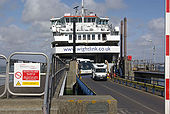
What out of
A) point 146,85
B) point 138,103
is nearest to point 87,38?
point 146,85

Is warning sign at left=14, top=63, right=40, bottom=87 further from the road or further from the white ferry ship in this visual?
the white ferry ship

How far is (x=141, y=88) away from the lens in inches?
851

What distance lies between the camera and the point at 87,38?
53000mm

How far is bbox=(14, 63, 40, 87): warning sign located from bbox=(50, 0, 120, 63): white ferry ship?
45738 mm

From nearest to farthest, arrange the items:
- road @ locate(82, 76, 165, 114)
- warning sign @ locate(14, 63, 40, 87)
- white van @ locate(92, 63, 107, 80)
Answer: warning sign @ locate(14, 63, 40, 87)
road @ locate(82, 76, 165, 114)
white van @ locate(92, 63, 107, 80)

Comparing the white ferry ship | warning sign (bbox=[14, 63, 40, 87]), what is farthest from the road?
the white ferry ship

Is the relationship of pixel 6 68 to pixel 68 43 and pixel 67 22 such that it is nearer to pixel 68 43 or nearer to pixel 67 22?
pixel 68 43

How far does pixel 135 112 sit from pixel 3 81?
672 centimetres

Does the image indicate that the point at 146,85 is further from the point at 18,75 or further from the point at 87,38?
the point at 87,38

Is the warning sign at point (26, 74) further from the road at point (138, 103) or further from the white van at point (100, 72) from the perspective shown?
the white van at point (100, 72)

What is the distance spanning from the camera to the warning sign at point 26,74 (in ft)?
18.5

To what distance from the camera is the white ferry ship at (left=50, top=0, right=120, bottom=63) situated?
51781 millimetres

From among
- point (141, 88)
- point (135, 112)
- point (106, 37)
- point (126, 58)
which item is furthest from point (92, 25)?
point (135, 112)

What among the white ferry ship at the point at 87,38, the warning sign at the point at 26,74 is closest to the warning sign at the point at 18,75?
the warning sign at the point at 26,74
